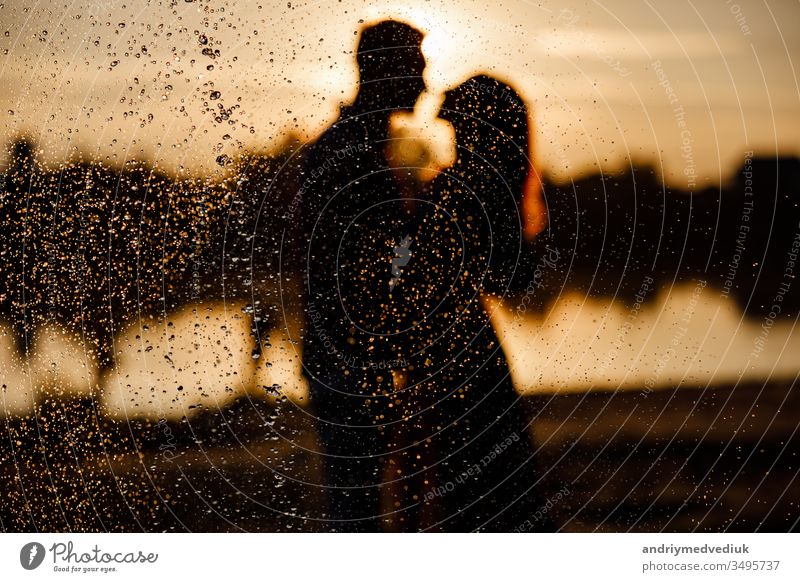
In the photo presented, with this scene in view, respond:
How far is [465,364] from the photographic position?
0.62 meters

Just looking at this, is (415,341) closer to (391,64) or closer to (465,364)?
(465,364)

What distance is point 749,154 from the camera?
0.61m

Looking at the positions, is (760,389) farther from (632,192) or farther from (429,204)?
(429,204)

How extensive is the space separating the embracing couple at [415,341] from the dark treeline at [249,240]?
4cm

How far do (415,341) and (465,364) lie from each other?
0.05m

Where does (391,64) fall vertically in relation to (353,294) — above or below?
above

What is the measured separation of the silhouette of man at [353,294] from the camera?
0.61 meters
